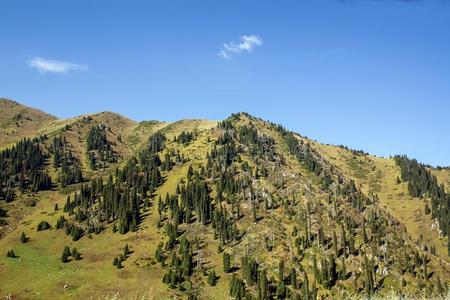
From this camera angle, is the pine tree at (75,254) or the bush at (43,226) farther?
the bush at (43,226)

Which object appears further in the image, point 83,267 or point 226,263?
point 226,263

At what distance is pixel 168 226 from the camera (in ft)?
570

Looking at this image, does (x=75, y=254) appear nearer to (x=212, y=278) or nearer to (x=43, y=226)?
(x=43, y=226)

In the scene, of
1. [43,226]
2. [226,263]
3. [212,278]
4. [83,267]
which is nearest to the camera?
[212,278]

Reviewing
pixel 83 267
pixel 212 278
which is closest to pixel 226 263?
pixel 212 278

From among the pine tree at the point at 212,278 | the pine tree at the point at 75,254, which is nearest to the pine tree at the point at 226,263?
the pine tree at the point at 212,278

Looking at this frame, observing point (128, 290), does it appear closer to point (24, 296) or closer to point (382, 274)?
point (24, 296)

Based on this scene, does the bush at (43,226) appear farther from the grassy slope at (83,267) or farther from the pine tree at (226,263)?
the pine tree at (226,263)

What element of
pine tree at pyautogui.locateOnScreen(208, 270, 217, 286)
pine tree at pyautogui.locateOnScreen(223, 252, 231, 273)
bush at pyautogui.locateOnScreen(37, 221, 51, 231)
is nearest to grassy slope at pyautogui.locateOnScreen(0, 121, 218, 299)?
bush at pyautogui.locateOnScreen(37, 221, 51, 231)

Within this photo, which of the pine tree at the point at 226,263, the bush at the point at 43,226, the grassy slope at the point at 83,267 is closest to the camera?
the grassy slope at the point at 83,267

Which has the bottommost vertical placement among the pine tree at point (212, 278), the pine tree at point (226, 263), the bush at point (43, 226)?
the pine tree at point (212, 278)

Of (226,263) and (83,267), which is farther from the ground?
(226,263)

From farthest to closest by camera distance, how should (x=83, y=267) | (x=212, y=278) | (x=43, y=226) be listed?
(x=43, y=226)
(x=83, y=267)
(x=212, y=278)

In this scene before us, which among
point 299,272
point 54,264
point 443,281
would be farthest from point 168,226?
A: point 443,281
